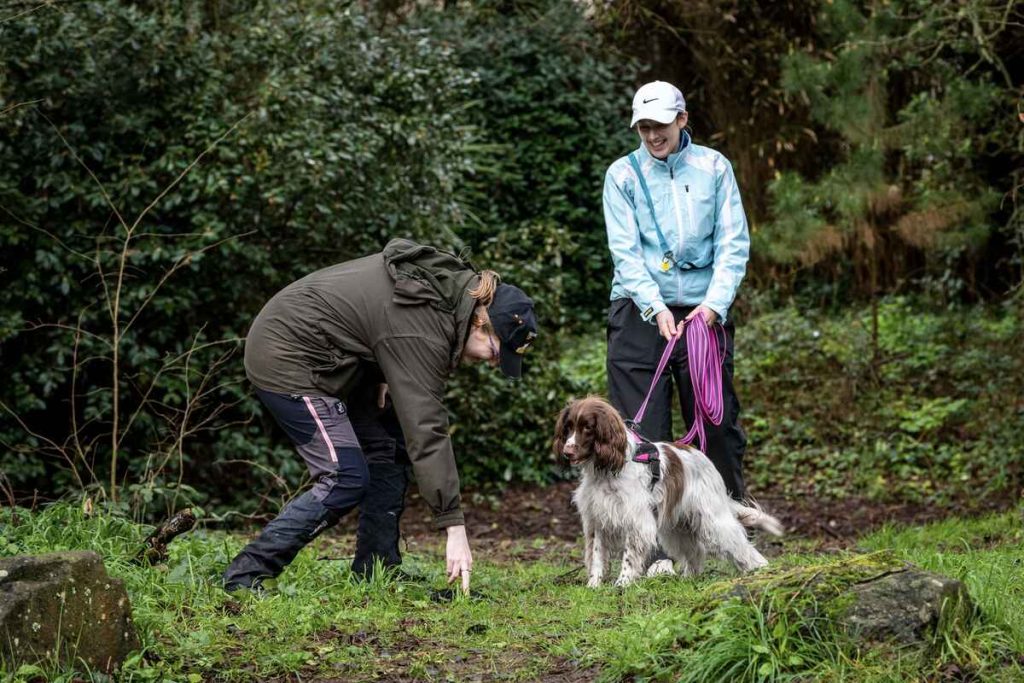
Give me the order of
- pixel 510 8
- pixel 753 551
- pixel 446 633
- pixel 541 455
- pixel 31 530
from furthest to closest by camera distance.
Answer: pixel 510 8 → pixel 541 455 → pixel 753 551 → pixel 31 530 → pixel 446 633

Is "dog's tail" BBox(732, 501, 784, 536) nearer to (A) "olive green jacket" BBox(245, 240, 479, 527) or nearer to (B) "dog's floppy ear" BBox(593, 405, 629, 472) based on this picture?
(B) "dog's floppy ear" BBox(593, 405, 629, 472)

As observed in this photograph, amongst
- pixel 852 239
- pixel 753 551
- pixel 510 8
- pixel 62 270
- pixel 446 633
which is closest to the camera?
pixel 446 633

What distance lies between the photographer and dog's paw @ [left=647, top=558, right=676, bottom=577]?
667cm

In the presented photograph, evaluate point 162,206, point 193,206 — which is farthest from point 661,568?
point 162,206

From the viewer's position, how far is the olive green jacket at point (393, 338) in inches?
205

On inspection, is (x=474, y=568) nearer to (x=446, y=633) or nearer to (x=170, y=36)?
(x=446, y=633)

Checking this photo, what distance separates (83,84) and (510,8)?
8.74m

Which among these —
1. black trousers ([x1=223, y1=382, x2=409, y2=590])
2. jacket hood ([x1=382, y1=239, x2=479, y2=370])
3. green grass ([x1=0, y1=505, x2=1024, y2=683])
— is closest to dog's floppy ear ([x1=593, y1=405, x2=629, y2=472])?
green grass ([x1=0, y1=505, x2=1024, y2=683])

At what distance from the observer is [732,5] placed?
15227 mm

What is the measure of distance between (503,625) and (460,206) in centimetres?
692

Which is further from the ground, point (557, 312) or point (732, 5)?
point (732, 5)

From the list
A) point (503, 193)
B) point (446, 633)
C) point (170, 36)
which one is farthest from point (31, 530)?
point (503, 193)

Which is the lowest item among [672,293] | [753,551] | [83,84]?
[753,551]

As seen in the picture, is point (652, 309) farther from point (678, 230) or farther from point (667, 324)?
point (678, 230)
